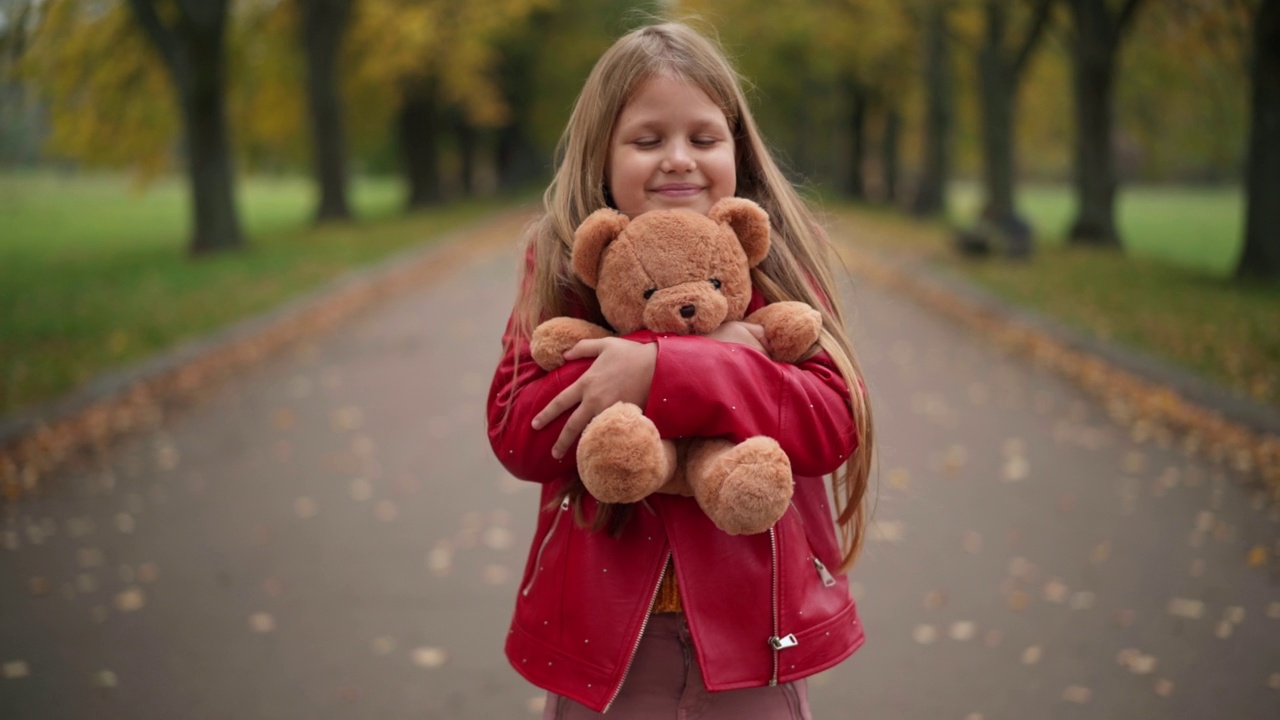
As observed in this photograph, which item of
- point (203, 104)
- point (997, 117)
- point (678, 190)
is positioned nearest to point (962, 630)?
point (678, 190)

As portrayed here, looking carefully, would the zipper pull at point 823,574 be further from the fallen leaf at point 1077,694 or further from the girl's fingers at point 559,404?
the fallen leaf at point 1077,694

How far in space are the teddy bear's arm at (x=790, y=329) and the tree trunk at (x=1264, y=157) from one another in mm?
12580

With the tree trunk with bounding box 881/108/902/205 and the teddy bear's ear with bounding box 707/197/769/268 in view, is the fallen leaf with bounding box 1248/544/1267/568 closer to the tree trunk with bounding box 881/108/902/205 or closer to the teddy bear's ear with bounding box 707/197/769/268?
the teddy bear's ear with bounding box 707/197/769/268

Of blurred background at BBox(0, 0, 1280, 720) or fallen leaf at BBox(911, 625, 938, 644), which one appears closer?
blurred background at BBox(0, 0, 1280, 720)

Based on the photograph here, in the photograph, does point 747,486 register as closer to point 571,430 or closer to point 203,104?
point 571,430

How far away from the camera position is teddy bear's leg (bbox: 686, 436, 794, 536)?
1721 mm

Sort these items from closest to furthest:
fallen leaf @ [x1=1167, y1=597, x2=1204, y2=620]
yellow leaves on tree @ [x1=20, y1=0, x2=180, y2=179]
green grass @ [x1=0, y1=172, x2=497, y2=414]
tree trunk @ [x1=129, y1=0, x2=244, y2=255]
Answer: fallen leaf @ [x1=1167, y1=597, x2=1204, y2=620] → green grass @ [x1=0, y1=172, x2=497, y2=414] → tree trunk @ [x1=129, y1=0, x2=244, y2=255] → yellow leaves on tree @ [x1=20, y1=0, x2=180, y2=179]

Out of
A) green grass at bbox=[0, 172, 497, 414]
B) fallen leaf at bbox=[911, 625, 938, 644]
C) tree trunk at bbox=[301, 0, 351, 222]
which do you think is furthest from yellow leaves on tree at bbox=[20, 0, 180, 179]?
fallen leaf at bbox=[911, 625, 938, 644]

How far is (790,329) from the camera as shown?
1.92 meters

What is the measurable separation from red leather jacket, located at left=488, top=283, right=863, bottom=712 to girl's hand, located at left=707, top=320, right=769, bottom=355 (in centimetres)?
7

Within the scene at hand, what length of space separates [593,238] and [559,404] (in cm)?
29

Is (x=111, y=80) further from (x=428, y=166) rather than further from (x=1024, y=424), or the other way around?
(x=1024, y=424)

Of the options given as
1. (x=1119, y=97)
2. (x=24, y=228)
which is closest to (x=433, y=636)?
(x=1119, y=97)

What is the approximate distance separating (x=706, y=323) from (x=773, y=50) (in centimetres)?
3324
